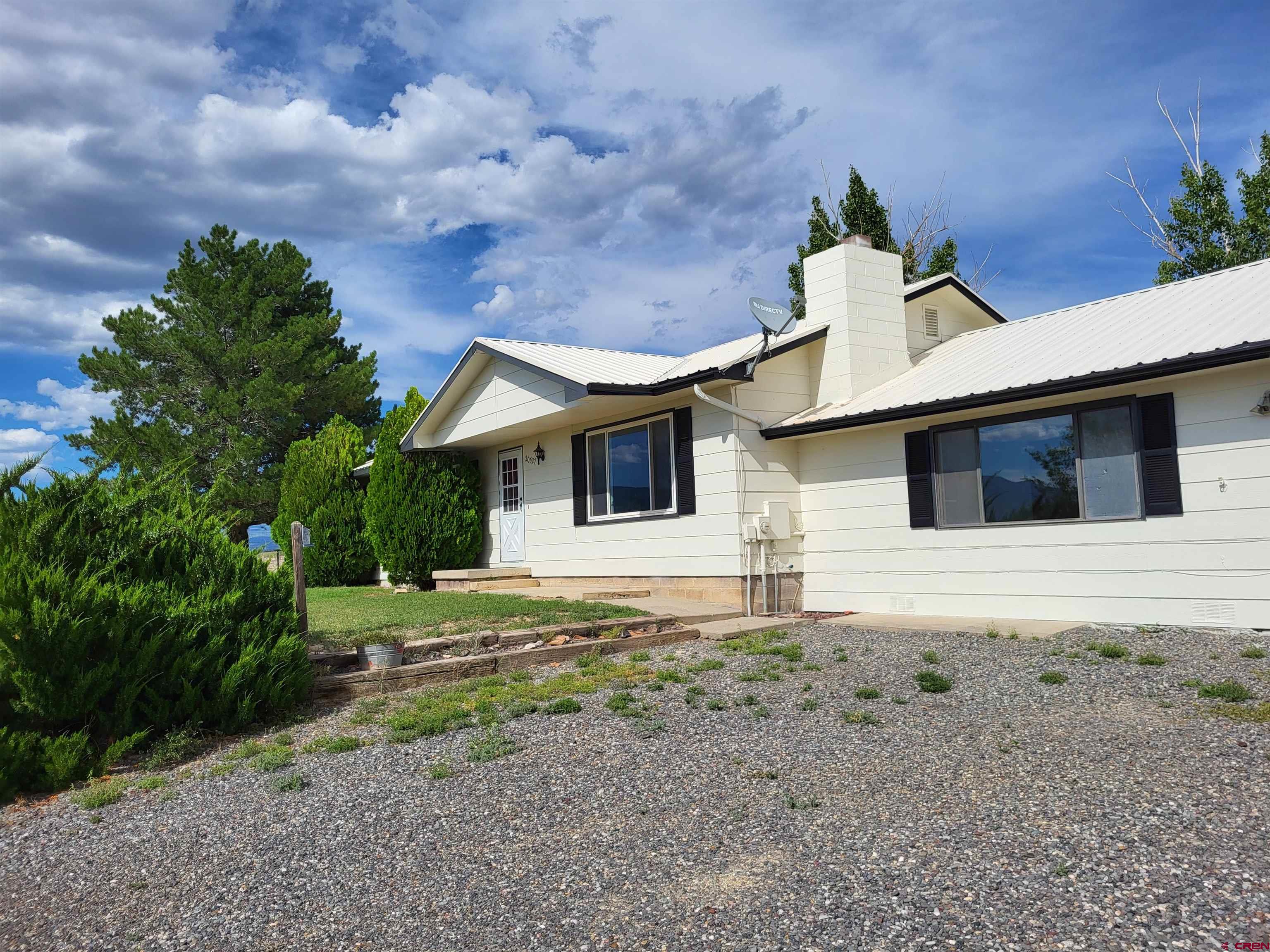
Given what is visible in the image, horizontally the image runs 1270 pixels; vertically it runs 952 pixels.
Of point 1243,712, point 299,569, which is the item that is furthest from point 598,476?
point 1243,712

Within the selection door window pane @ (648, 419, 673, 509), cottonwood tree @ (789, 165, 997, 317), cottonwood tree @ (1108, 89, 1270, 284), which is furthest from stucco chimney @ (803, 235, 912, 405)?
cottonwood tree @ (1108, 89, 1270, 284)

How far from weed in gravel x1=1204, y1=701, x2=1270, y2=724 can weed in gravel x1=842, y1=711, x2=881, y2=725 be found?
1.93m

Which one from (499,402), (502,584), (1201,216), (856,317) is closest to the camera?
(856,317)

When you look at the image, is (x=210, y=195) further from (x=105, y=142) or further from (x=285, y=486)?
(x=285, y=486)

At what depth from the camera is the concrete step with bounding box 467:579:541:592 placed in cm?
1419

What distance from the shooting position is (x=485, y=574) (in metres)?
14.3

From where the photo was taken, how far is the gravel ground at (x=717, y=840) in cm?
302

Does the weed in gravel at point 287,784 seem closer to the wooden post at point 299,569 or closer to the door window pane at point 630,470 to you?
the wooden post at point 299,569

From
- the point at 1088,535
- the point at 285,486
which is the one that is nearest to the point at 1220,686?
the point at 1088,535

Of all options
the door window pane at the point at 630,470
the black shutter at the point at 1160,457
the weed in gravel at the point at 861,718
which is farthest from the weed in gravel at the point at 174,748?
the black shutter at the point at 1160,457

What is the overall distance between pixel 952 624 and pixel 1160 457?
2.52 meters

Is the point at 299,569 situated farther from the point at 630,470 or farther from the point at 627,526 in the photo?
the point at 630,470

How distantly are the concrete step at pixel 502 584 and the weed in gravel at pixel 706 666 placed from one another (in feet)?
22.7

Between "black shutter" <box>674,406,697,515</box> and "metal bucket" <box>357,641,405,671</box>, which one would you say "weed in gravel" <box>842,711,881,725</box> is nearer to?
"metal bucket" <box>357,641,405,671</box>
